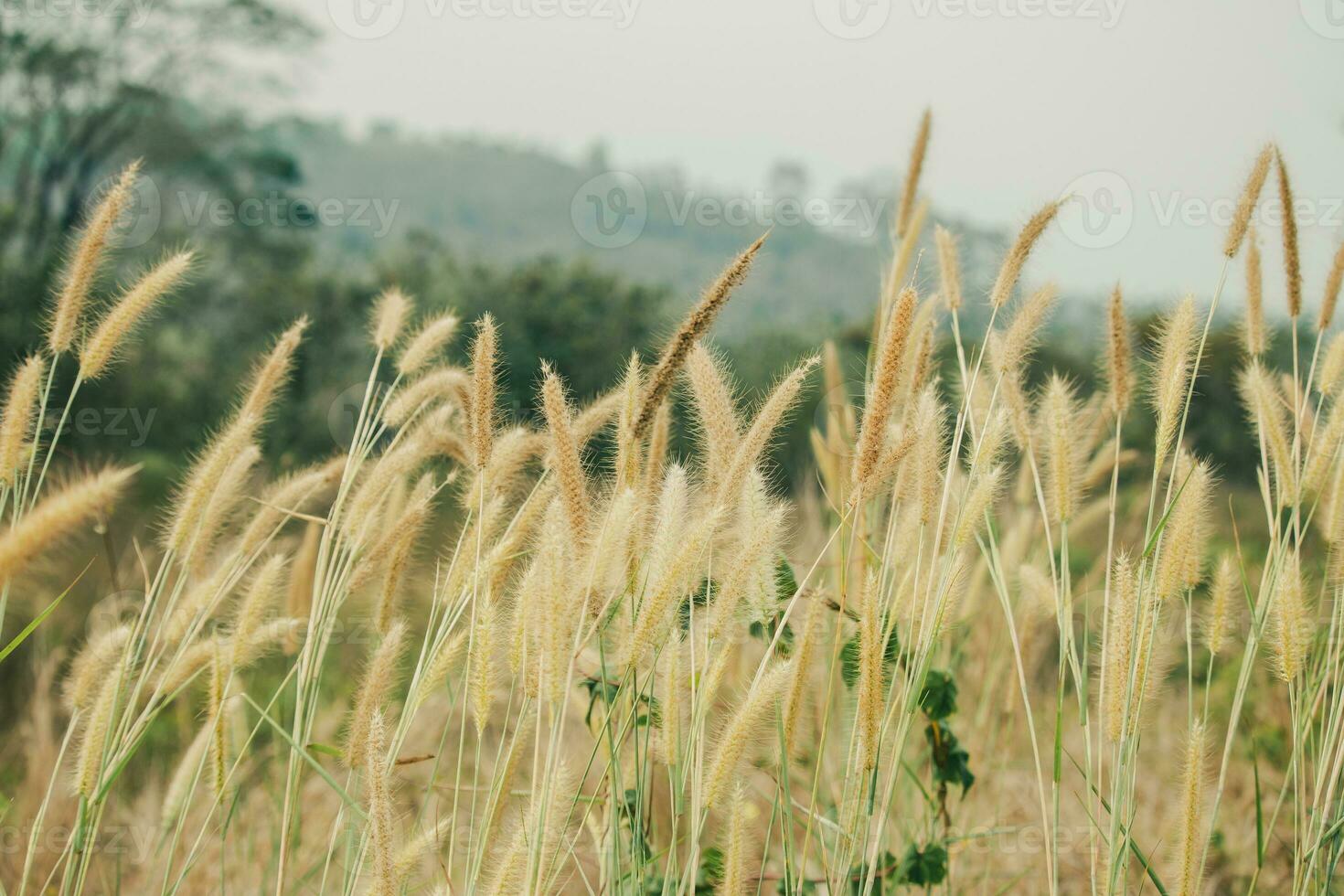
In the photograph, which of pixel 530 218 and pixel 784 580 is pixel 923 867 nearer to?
pixel 784 580

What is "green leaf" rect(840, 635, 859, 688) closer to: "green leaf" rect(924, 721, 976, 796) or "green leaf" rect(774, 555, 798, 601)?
"green leaf" rect(774, 555, 798, 601)

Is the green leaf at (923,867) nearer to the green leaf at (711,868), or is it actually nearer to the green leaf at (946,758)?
the green leaf at (946,758)

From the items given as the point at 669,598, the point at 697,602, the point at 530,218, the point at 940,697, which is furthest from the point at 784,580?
the point at 530,218

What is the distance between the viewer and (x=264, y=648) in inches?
78.1

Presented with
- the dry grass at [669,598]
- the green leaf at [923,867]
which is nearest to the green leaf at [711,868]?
the dry grass at [669,598]

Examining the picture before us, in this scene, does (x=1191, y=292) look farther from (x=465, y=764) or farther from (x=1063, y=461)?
(x=465, y=764)

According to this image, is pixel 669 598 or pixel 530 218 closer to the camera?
pixel 669 598

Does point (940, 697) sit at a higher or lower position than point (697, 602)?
lower

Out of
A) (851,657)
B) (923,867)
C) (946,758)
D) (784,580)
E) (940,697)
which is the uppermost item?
(784,580)

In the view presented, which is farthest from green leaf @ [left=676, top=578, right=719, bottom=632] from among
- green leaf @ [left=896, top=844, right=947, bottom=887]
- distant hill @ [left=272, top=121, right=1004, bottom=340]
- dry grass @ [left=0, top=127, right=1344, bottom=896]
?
distant hill @ [left=272, top=121, right=1004, bottom=340]

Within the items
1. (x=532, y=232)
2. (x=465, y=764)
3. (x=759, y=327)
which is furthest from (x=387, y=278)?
(x=532, y=232)

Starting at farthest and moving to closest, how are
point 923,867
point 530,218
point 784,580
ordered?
point 530,218 < point 923,867 < point 784,580

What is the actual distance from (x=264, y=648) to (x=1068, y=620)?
144cm

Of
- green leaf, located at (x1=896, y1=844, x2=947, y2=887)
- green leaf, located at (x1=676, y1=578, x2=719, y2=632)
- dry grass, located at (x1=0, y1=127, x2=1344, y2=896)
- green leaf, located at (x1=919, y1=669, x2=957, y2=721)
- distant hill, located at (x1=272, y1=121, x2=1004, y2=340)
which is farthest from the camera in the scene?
distant hill, located at (x1=272, y1=121, x2=1004, y2=340)
